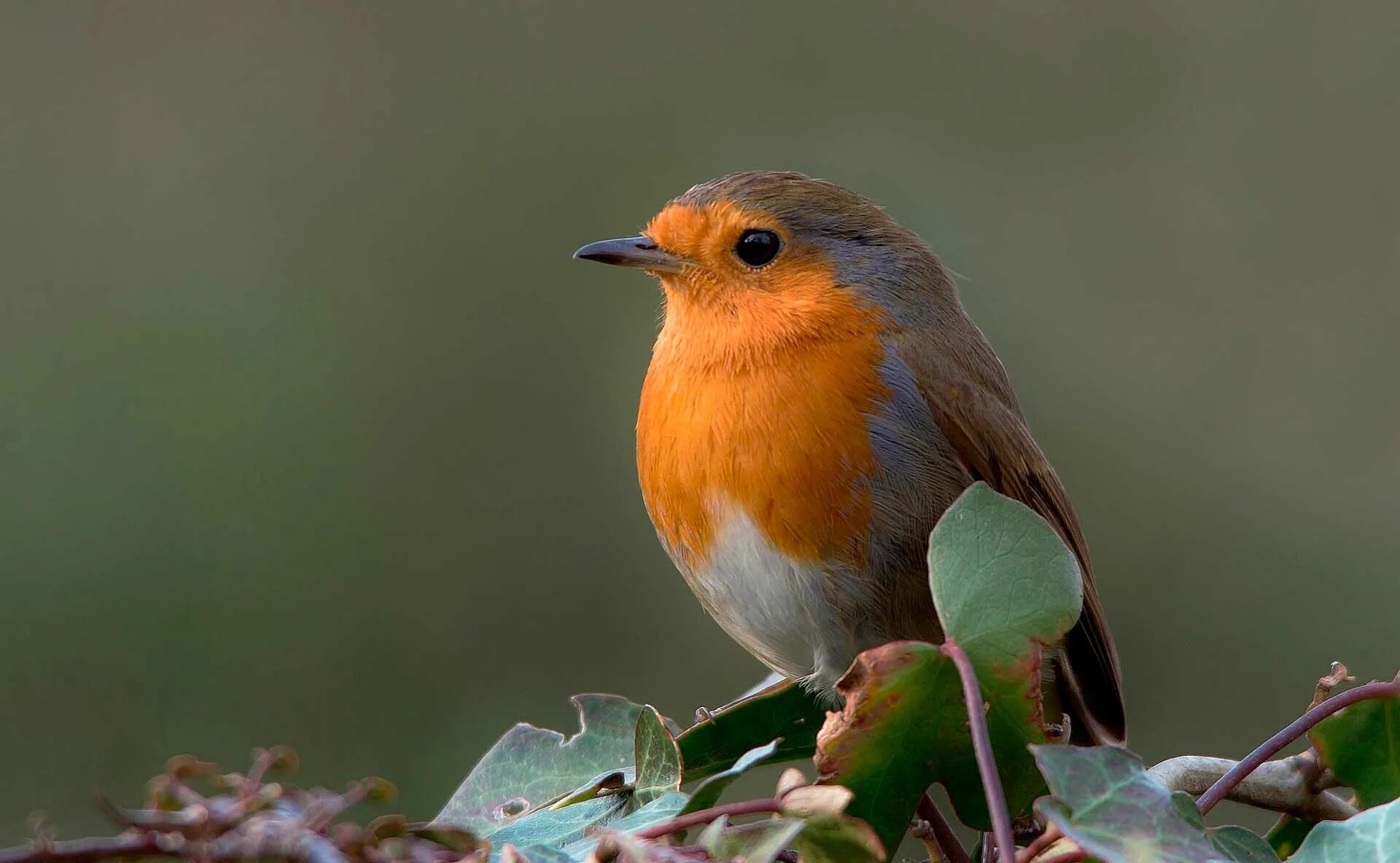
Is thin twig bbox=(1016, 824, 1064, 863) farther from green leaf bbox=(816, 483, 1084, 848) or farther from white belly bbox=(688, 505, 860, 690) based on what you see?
white belly bbox=(688, 505, 860, 690)

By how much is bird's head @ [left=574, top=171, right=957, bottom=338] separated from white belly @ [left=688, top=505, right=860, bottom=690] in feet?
1.76

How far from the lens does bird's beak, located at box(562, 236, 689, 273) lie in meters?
3.27

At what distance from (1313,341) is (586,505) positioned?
3027 millimetres

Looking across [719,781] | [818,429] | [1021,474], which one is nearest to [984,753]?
[719,781]

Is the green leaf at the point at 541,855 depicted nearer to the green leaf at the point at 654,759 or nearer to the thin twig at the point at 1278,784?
the green leaf at the point at 654,759

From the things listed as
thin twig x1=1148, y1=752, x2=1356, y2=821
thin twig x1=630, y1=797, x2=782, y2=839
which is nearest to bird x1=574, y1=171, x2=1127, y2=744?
thin twig x1=1148, y1=752, x2=1356, y2=821

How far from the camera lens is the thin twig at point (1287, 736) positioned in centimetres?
145

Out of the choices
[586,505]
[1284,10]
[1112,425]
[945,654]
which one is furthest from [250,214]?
[945,654]

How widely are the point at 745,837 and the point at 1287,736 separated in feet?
1.73

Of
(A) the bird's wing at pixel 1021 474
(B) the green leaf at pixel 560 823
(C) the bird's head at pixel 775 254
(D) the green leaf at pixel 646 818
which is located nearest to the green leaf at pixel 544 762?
(B) the green leaf at pixel 560 823

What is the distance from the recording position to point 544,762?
6.44 feet

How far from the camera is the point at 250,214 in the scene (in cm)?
636

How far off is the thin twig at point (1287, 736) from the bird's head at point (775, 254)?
5.67ft

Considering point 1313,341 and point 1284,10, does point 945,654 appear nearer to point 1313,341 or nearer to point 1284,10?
point 1313,341
